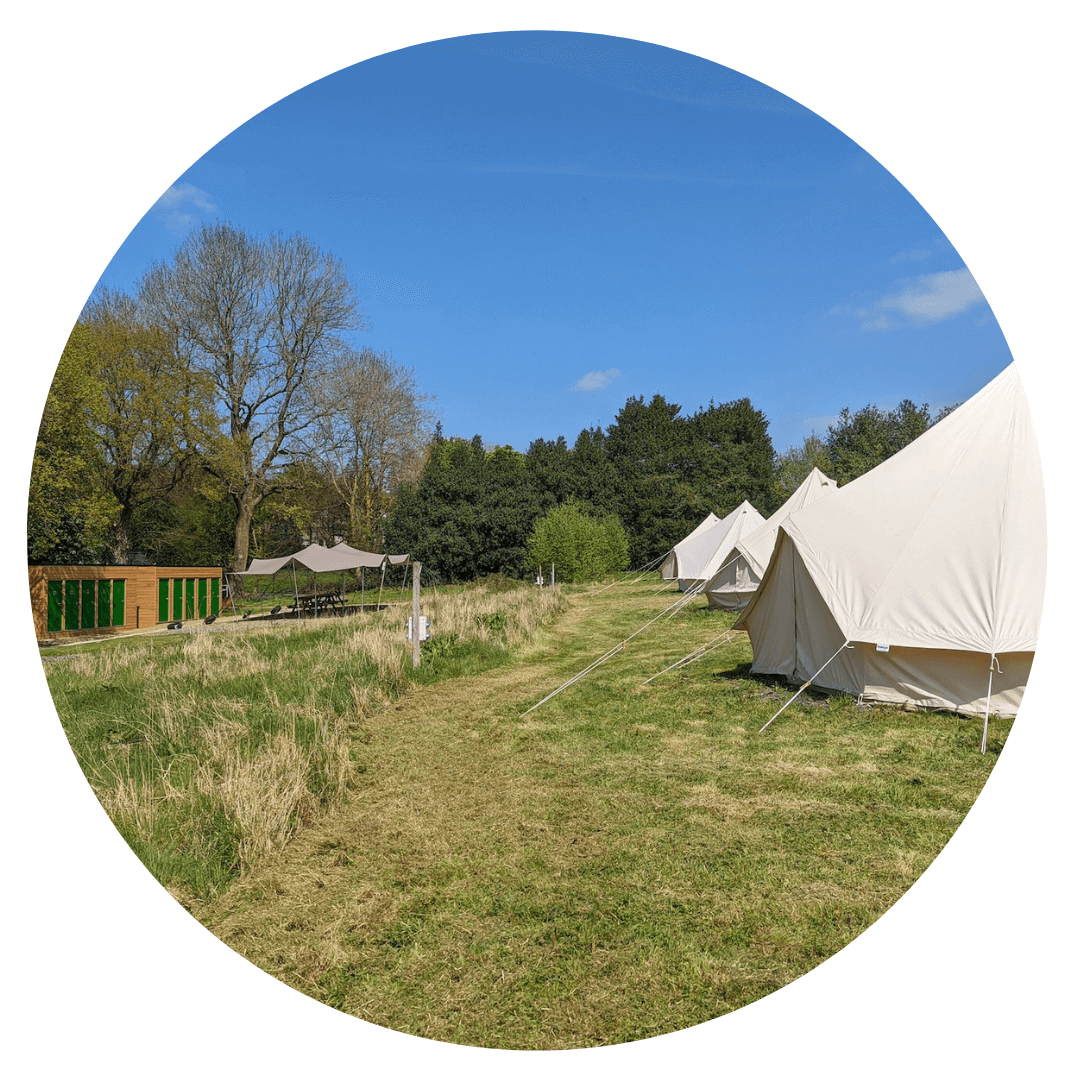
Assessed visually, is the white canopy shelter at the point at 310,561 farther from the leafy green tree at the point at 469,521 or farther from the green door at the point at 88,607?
the leafy green tree at the point at 469,521

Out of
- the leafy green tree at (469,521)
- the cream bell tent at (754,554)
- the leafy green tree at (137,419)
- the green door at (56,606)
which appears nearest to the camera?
the green door at (56,606)

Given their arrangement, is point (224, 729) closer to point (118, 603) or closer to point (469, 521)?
point (118, 603)

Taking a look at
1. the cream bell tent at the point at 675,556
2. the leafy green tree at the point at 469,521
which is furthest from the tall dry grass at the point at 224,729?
the leafy green tree at the point at 469,521

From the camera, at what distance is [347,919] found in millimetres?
2789

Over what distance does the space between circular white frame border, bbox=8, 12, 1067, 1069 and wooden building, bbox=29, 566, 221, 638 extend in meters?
5.95

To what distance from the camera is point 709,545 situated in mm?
22359

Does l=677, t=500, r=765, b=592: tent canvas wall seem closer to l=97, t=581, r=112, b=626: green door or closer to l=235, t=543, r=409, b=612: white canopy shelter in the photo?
l=235, t=543, r=409, b=612: white canopy shelter

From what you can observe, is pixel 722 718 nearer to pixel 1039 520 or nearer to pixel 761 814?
pixel 761 814

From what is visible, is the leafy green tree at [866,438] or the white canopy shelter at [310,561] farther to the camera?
the leafy green tree at [866,438]

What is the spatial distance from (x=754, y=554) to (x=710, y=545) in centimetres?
1099

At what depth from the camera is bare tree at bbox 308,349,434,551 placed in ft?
29.5

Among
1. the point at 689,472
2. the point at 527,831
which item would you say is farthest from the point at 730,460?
the point at 527,831

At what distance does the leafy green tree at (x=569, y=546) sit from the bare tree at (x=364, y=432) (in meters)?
18.6

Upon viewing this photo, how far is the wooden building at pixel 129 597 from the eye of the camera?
8719 mm
